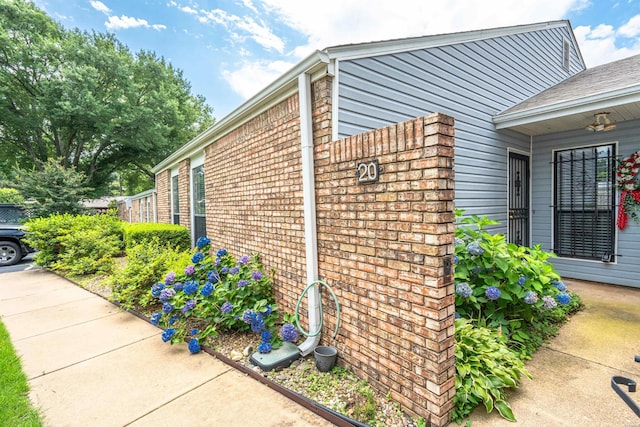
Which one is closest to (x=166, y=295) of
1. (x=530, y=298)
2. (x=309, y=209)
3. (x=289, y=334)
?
(x=289, y=334)

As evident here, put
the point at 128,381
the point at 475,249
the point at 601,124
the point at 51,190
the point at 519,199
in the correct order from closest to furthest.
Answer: the point at 128,381 < the point at 475,249 < the point at 601,124 < the point at 519,199 < the point at 51,190

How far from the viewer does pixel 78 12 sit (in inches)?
586

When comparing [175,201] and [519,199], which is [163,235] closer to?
[175,201]

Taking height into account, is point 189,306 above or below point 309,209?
below

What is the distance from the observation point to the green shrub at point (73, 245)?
6.32 metres

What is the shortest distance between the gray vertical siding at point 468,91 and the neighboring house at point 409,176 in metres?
0.02

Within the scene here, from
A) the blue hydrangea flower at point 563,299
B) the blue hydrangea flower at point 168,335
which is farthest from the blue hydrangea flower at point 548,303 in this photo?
the blue hydrangea flower at point 168,335

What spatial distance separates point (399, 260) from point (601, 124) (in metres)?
4.17

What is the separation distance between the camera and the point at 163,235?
23.3ft

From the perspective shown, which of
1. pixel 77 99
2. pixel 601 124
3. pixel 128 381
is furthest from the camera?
pixel 77 99

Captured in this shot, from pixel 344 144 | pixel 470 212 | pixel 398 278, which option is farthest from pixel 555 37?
pixel 398 278

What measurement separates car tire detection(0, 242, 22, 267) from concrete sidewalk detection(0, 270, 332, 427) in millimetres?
6053

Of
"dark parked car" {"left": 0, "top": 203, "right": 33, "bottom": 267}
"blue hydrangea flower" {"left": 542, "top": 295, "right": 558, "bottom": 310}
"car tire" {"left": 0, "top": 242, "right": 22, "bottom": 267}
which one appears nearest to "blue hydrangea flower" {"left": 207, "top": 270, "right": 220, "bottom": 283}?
"blue hydrangea flower" {"left": 542, "top": 295, "right": 558, "bottom": 310}

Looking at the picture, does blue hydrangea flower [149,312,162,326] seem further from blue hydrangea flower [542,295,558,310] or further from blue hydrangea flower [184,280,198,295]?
blue hydrangea flower [542,295,558,310]
